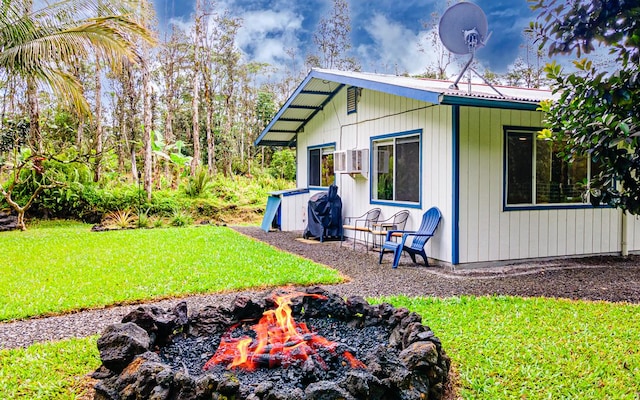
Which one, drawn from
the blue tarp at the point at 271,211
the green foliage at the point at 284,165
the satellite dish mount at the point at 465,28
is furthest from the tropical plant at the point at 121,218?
the green foliage at the point at 284,165

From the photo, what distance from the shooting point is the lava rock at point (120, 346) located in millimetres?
2732

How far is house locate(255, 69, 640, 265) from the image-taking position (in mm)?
6918

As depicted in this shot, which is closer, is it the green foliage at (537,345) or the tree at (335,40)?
the green foliage at (537,345)

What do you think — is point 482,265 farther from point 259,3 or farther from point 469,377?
point 259,3

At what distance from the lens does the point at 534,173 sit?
7430 millimetres

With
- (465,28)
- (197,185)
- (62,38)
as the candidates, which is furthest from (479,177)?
(197,185)

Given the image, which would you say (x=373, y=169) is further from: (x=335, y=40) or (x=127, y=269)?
(x=335, y=40)

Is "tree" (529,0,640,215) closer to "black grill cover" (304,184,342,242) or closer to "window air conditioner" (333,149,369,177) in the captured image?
"window air conditioner" (333,149,369,177)

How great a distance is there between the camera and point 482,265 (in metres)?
7.09

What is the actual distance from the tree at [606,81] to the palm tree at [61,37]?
25.7 feet

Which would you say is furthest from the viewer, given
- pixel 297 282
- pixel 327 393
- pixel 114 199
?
pixel 114 199

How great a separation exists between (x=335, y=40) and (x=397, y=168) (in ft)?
73.4

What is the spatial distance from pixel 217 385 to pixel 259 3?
33.3 meters

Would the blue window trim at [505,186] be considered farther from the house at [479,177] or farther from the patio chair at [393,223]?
the patio chair at [393,223]
